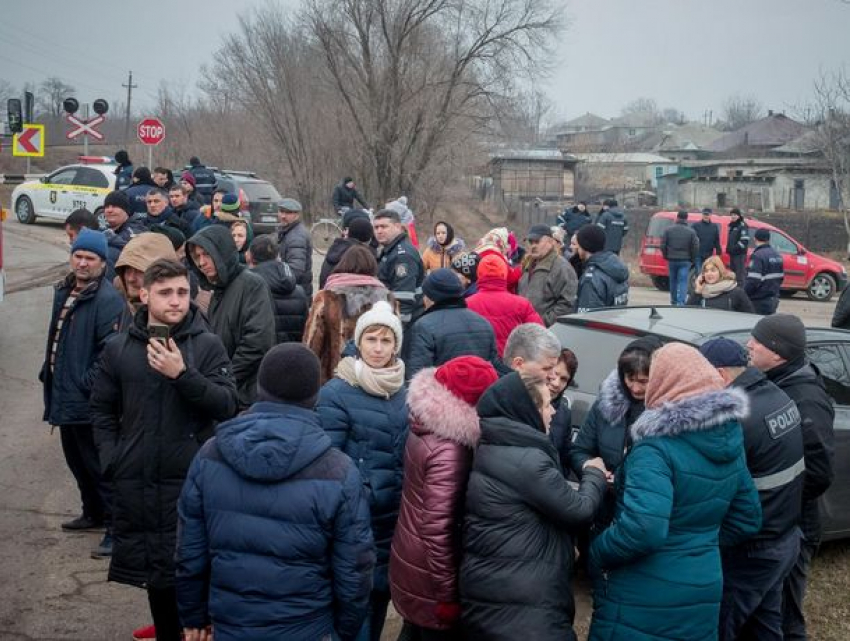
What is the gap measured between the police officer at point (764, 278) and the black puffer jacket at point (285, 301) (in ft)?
26.9

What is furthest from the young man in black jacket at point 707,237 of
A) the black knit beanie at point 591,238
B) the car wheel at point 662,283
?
the black knit beanie at point 591,238

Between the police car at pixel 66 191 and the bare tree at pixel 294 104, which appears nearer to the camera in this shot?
the police car at pixel 66 191

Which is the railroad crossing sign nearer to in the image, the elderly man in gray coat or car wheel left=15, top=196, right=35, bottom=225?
car wheel left=15, top=196, right=35, bottom=225

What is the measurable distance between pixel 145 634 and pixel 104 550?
1223 mm

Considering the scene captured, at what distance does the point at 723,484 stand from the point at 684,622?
577mm

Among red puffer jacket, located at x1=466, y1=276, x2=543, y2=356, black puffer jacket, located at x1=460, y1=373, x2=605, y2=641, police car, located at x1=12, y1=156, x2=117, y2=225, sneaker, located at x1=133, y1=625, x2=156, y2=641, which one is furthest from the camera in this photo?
police car, located at x1=12, y1=156, x2=117, y2=225

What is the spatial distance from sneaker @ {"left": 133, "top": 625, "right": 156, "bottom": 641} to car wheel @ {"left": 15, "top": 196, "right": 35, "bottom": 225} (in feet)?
72.4

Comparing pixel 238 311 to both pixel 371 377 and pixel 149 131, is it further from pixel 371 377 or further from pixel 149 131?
pixel 149 131

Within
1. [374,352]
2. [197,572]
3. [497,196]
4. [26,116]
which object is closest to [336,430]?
[374,352]

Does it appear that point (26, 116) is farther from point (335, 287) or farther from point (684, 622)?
point (684, 622)

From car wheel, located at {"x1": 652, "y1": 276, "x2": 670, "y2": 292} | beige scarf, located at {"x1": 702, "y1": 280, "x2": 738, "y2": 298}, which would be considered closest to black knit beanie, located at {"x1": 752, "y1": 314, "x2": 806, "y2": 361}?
beige scarf, located at {"x1": 702, "y1": 280, "x2": 738, "y2": 298}

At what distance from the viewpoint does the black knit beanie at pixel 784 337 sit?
15.8 ft

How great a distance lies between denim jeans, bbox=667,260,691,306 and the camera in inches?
709

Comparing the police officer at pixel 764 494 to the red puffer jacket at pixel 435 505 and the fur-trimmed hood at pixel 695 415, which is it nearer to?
the fur-trimmed hood at pixel 695 415
